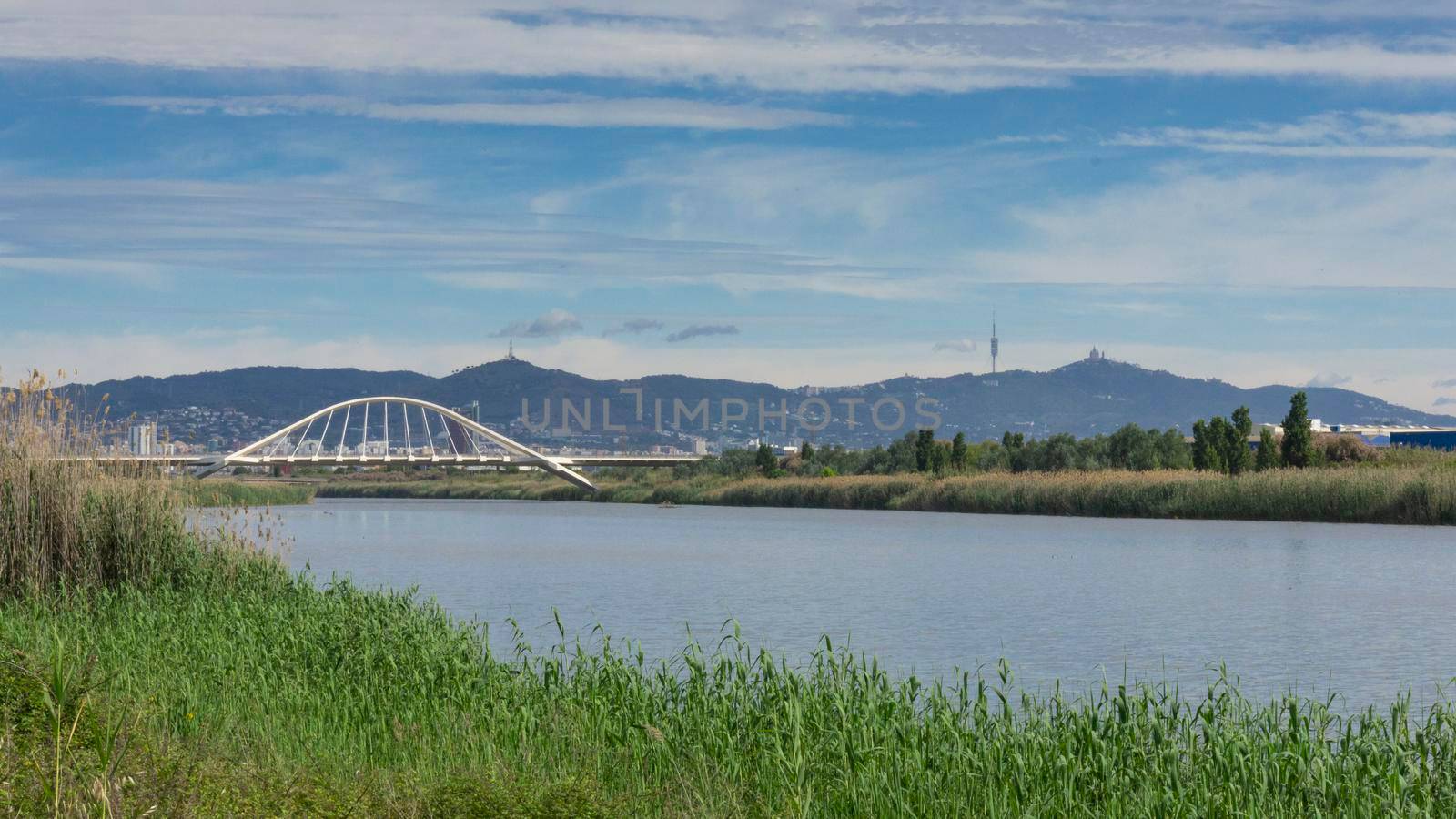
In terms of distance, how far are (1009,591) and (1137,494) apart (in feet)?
88.6

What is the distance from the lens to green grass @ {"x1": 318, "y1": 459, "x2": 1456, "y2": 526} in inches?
1539

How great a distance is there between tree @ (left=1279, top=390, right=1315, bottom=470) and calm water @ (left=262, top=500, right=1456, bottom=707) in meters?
8.67

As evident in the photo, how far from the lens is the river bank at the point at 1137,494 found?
39094 millimetres

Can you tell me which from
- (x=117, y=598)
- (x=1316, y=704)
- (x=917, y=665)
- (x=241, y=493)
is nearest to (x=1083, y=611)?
(x=917, y=665)

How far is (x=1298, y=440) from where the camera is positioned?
4931 centimetres

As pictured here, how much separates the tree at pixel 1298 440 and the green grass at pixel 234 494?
33.6m

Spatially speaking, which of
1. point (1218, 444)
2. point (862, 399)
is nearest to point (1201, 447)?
point (1218, 444)

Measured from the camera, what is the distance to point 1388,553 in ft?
94.9

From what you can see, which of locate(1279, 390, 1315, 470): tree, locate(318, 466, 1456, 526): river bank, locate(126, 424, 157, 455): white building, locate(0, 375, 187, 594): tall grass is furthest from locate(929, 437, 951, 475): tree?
locate(0, 375, 187, 594): tall grass

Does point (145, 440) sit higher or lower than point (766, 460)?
higher

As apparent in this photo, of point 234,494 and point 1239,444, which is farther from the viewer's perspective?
point 234,494

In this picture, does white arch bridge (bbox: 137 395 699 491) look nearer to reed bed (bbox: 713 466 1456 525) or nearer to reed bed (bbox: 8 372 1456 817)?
reed bed (bbox: 713 466 1456 525)

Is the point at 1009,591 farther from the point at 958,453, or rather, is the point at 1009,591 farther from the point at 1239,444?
the point at 958,453

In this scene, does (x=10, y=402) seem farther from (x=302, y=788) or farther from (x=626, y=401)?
(x=626, y=401)
